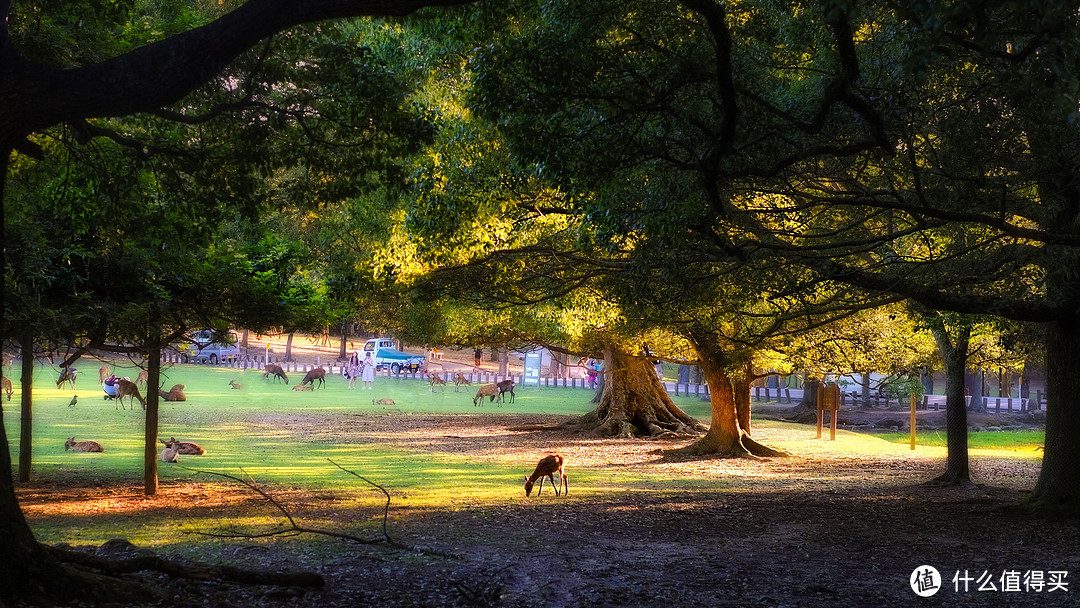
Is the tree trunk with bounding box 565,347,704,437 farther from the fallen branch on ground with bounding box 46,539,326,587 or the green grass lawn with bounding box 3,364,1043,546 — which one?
the fallen branch on ground with bounding box 46,539,326,587

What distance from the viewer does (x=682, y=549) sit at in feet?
31.7

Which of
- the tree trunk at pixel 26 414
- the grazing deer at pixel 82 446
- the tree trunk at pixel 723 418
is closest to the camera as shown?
the tree trunk at pixel 26 414

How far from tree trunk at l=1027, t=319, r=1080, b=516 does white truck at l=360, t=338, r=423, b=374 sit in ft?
160

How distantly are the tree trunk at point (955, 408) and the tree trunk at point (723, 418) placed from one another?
577 centimetres

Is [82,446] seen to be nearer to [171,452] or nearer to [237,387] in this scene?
[171,452]

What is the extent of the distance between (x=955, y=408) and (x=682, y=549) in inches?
313

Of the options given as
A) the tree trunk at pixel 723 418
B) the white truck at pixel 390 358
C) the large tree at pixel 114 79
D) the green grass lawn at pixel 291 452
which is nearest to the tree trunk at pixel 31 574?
the large tree at pixel 114 79

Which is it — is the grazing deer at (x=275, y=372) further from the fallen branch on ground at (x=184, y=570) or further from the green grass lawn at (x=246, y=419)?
the fallen branch on ground at (x=184, y=570)

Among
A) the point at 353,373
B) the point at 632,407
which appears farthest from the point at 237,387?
the point at 632,407

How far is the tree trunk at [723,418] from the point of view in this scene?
70.2 feet

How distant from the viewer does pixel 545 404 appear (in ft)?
144

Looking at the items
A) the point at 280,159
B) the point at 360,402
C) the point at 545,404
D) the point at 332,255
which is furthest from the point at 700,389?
the point at 280,159

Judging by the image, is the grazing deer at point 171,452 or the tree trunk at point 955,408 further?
the grazing deer at point 171,452

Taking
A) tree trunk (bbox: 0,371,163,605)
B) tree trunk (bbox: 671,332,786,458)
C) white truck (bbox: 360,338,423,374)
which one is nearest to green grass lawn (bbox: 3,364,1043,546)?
tree trunk (bbox: 671,332,786,458)
